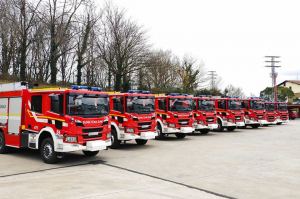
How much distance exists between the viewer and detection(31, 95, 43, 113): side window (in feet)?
36.6

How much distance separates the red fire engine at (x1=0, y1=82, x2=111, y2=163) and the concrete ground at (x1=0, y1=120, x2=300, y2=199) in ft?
2.17

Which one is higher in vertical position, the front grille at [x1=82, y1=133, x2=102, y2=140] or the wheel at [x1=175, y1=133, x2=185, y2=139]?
the front grille at [x1=82, y1=133, x2=102, y2=140]

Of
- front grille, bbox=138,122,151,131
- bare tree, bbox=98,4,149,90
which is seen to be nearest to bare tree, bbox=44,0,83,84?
bare tree, bbox=98,4,149,90

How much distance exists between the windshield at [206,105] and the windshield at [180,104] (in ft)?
8.48

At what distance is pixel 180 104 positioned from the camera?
18.0 metres

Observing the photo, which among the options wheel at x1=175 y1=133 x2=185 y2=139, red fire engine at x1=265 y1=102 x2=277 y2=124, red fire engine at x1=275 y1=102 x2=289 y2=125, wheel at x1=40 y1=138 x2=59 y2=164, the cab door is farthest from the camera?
red fire engine at x1=275 y1=102 x2=289 y2=125

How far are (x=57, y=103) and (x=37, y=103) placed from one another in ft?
3.71

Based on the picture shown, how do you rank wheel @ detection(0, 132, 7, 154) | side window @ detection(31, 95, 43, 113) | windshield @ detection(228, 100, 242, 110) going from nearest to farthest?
side window @ detection(31, 95, 43, 113) → wheel @ detection(0, 132, 7, 154) → windshield @ detection(228, 100, 242, 110)

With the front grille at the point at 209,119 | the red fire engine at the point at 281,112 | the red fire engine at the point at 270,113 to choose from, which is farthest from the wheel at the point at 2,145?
the red fire engine at the point at 281,112

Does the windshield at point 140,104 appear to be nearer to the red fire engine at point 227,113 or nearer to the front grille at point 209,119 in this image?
the front grille at point 209,119

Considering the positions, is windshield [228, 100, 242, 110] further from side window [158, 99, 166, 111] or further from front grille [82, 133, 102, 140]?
front grille [82, 133, 102, 140]

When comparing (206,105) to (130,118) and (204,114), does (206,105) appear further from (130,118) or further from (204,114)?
(130,118)

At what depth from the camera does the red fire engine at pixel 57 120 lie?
34.2ft

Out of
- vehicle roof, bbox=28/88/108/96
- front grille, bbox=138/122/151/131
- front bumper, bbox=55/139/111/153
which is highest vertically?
vehicle roof, bbox=28/88/108/96
